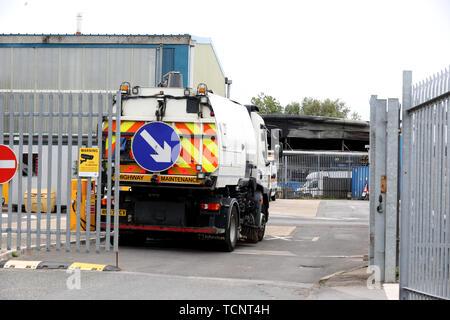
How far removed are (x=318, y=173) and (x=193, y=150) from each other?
2819cm

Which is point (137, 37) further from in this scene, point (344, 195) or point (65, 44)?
point (344, 195)

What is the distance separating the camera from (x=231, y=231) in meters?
14.1

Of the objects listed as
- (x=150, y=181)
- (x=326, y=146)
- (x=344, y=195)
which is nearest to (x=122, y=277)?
(x=150, y=181)

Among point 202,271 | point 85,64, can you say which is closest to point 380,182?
point 202,271

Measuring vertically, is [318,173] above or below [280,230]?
above

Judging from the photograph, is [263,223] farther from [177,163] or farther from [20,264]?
Answer: [20,264]

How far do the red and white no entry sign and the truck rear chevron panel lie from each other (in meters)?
2.29

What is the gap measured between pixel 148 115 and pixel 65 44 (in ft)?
52.2

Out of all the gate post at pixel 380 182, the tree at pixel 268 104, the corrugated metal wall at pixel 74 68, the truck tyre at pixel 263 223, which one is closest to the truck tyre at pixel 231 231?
the truck tyre at pixel 263 223

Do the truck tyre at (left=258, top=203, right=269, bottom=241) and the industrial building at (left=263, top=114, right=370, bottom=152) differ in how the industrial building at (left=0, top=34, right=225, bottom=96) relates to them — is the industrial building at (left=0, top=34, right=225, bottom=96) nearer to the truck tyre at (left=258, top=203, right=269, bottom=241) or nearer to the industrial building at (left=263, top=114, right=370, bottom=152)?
the truck tyre at (left=258, top=203, right=269, bottom=241)

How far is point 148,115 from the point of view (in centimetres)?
1348

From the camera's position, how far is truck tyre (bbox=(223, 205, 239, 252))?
13681 mm

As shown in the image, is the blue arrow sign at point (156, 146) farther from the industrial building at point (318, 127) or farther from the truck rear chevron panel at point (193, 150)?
the industrial building at point (318, 127)
